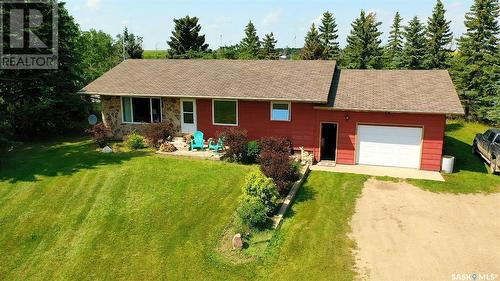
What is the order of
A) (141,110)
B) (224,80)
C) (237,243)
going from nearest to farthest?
(237,243) → (224,80) → (141,110)

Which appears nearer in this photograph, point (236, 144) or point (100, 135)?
point (236, 144)

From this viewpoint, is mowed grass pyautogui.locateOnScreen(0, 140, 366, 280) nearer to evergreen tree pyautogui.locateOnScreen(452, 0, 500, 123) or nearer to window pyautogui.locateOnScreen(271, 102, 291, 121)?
window pyautogui.locateOnScreen(271, 102, 291, 121)

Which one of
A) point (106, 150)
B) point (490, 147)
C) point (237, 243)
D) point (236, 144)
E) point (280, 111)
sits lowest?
point (237, 243)

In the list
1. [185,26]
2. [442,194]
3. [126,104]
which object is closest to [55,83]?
[126,104]

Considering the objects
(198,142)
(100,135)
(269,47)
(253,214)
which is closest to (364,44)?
(269,47)

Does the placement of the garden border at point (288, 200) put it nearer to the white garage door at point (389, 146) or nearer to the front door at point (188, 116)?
the white garage door at point (389, 146)

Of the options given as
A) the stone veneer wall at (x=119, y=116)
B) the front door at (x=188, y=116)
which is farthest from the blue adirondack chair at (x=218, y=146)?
the stone veneer wall at (x=119, y=116)

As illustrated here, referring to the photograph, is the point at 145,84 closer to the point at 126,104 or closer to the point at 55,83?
the point at 126,104

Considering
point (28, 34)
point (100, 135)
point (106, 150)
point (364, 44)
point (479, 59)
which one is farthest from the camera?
point (364, 44)

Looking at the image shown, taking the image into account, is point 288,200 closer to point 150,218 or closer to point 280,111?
point 150,218
